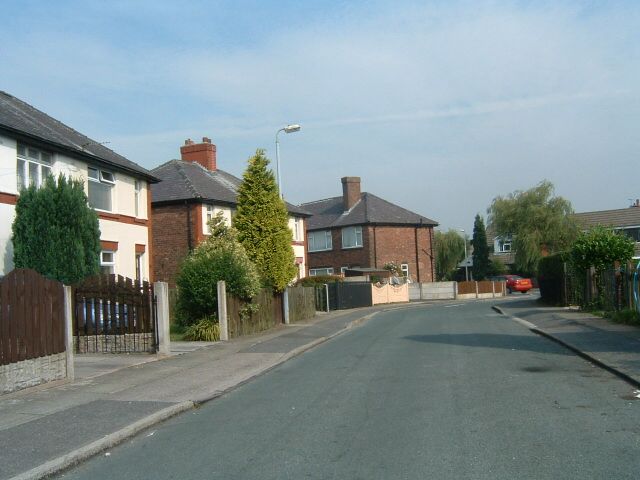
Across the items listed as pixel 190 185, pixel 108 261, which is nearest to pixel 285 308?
pixel 108 261

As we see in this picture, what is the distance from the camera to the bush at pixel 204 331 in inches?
811

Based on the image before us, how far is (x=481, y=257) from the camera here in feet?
236

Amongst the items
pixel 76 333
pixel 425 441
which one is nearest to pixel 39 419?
pixel 425 441

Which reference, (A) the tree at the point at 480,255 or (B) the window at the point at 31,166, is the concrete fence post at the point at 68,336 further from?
(A) the tree at the point at 480,255

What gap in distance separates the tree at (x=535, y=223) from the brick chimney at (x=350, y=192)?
1216 cm

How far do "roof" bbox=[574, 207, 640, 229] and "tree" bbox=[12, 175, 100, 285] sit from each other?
5358 cm

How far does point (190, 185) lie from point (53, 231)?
17.5m

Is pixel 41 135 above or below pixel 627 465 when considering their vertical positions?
above

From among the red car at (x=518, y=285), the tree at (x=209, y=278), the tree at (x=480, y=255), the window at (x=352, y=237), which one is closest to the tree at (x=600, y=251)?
the tree at (x=209, y=278)

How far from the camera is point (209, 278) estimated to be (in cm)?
2094

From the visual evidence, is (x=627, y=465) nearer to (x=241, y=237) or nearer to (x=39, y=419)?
(x=39, y=419)

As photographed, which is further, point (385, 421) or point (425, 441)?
point (385, 421)

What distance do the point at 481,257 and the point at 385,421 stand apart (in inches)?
2551

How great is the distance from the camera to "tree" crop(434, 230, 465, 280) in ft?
252
